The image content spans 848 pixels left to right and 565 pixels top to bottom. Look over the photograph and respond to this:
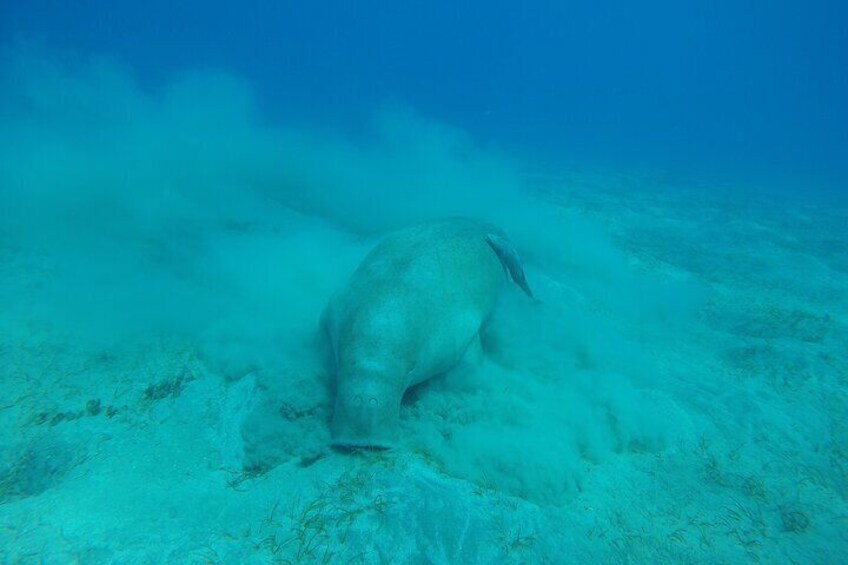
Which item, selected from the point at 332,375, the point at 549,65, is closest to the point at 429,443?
the point at 332,375

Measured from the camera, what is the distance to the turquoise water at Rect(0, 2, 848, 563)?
10.3 ft

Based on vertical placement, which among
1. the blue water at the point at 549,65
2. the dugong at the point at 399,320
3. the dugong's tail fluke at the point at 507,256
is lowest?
the dugong at the point at 399,320

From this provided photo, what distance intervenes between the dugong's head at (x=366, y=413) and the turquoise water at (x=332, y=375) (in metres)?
0.15

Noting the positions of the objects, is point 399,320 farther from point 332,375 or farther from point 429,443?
point 429,443

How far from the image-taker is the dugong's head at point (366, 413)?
3.51 metres

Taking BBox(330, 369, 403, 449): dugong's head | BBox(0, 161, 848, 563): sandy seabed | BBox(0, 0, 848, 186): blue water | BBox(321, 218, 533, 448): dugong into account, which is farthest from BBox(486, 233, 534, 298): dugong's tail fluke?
BBox(0, 0, 848, 186): blue water

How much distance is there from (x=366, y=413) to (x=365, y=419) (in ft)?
0.15

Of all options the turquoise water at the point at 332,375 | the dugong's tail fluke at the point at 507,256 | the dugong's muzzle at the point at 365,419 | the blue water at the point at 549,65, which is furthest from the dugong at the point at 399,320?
the blue water at the point at 549,65

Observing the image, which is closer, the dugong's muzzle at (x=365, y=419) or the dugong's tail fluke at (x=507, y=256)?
the dugong's muzzle at (x=365, y=419)

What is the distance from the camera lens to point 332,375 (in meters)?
4.45

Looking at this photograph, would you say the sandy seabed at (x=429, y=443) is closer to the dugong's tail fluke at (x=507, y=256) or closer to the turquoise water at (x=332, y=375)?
the turquoise water at (x=332, y=375)

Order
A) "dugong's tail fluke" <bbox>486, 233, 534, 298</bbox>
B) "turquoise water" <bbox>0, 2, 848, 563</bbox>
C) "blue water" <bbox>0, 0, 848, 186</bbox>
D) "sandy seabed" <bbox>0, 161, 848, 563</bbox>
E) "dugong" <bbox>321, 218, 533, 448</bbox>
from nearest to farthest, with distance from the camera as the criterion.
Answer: "sandy seabed" <bbox>0, 161, 848, 563</bbox>, "turquoise water" <bbox>0, 2, 848, 563</bbox>, "dugong" <bbox>321, 218, 533, 448</bbox>, "dugong's tail fluke" <bbox>486, 233, 534, 298</bbox>, "blue water" <bbox>0, 0, 848, 186</bbox>

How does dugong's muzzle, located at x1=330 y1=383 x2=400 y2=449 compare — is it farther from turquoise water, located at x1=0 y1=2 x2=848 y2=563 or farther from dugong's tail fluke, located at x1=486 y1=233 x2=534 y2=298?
dugong's tail fluke, located at x1=486 y1=233 x2=534 y2=298

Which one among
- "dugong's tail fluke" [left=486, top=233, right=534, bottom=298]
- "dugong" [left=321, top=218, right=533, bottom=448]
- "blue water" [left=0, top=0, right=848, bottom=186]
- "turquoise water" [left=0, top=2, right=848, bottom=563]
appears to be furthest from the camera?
"blue water" [left=0, top=0, right=848, bottom=186]
